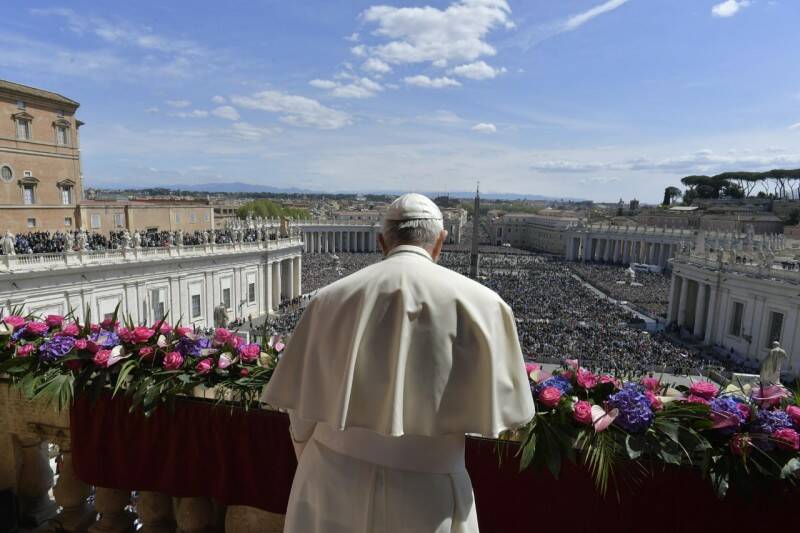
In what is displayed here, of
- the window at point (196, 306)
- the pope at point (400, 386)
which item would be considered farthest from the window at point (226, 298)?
the pope at point (400, 386)

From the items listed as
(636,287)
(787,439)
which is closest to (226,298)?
(787,439)

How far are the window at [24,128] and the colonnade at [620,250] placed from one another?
85.0m

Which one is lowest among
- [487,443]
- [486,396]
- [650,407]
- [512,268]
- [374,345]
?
[512,268]

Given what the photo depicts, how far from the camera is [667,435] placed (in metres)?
3.42

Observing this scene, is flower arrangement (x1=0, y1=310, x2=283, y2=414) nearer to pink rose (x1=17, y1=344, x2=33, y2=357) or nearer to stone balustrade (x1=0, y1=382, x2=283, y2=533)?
pink rose (x1=17, y1=344, x2=33, y2=357)

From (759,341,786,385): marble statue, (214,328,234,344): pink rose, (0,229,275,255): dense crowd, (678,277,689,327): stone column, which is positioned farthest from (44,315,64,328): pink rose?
(678,277,689,327): stone column

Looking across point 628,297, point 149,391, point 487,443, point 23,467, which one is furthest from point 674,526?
point 628,297

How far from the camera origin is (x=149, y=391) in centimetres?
417

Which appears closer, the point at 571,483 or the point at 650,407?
the point at 650,407

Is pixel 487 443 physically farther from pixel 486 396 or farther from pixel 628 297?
pixel 628 297

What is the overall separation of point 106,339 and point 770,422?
5507 millimetres

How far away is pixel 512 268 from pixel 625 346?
4348cm

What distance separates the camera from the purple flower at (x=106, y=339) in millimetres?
4531

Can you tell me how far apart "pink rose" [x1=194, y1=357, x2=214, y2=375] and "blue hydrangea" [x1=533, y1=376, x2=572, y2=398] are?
2801mm
